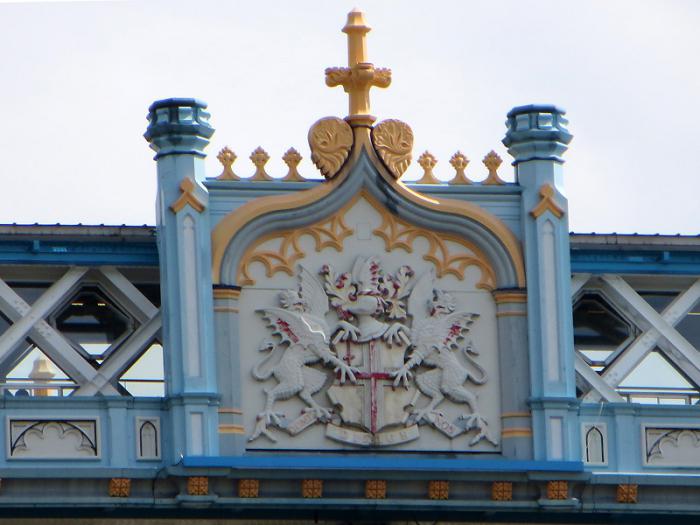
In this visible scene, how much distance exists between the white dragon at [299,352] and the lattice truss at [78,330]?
1.79 metres

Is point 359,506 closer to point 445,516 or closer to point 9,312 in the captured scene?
point 445,516

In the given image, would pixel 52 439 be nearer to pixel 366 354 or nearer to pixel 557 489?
pixel 366 354

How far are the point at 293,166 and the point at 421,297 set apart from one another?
8.23 ft

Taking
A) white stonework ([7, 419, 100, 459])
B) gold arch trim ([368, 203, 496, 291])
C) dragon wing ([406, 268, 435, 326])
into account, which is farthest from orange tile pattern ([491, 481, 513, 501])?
white stonework ([7, 419, 100, 459])

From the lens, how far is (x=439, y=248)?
41.3 metres

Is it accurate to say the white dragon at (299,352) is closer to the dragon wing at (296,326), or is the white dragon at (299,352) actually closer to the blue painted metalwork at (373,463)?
the dragon wing at (296,326)

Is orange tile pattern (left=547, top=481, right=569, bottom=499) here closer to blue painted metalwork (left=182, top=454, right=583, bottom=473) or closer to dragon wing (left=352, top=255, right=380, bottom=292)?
blue painted metalwork (left=182, top=454, right=583, bottom=473)

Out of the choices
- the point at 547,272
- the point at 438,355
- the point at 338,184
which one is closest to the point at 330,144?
the point at 338,184

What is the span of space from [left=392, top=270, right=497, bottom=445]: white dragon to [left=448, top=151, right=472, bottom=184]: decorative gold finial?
149cm

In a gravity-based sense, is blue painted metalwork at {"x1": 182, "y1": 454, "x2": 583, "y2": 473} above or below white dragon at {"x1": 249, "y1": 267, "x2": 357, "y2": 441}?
below

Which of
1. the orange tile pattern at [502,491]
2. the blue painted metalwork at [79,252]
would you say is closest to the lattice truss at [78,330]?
the blue painted metalwork at [79,252]

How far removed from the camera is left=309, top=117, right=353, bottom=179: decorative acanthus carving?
134 ft

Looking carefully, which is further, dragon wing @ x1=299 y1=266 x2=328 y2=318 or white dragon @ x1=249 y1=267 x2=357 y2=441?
dragon wing @ x1=299 y1=266 x2=328 y2=318

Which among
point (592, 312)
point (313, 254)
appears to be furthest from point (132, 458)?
point (592, 312)
